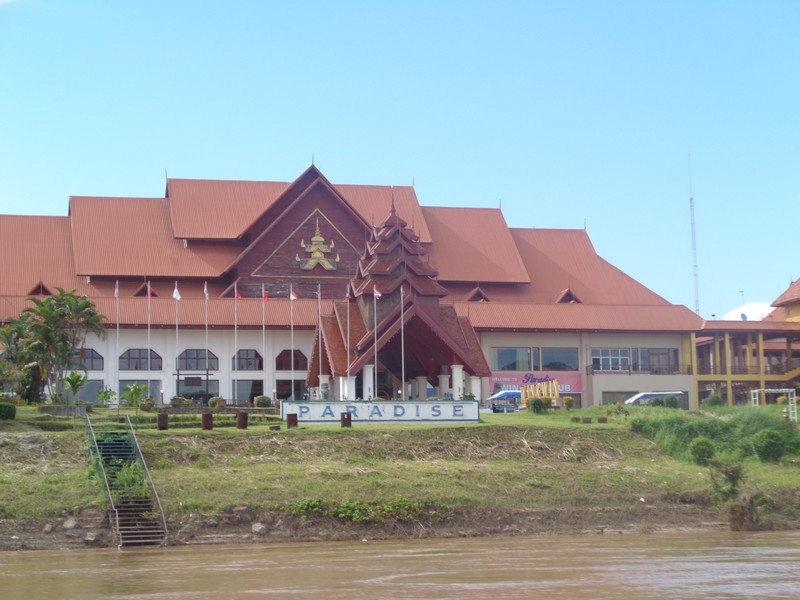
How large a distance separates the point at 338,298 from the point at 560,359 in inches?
492

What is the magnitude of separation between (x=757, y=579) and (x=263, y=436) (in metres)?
18.5

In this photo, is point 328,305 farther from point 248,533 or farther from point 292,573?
point 292,573

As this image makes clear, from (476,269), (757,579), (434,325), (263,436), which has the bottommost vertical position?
(757,579)

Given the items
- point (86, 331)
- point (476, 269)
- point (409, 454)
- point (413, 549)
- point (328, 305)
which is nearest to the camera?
point (413, 549)

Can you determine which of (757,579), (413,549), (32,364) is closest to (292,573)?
(413,549)

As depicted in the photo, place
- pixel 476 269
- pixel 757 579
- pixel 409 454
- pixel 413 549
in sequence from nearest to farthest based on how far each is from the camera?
pixel 757 579
pixel 413 549
pixel 409 454
pixel 476 269

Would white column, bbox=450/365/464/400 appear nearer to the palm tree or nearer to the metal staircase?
the palm tree

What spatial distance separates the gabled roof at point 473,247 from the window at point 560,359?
6.82 meters

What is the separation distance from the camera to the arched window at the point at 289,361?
63250 mm

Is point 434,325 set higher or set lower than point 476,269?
lower

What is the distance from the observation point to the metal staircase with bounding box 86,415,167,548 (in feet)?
102

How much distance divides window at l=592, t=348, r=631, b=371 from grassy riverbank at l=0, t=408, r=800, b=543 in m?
24.5

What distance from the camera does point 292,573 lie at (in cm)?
2598

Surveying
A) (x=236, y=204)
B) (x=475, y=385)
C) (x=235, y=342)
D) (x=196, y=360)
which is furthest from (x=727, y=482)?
(x=236, y=204)
